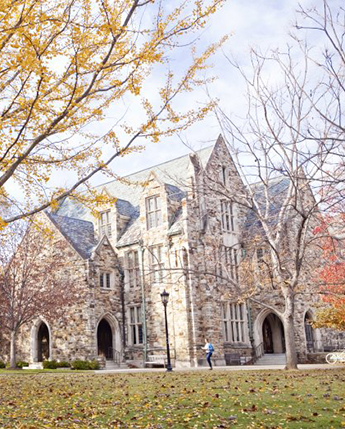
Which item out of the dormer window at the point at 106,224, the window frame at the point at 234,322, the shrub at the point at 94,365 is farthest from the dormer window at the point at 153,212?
the shrub at the point at 94,365

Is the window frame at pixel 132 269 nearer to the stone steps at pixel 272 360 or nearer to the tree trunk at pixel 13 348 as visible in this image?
the tree trunk at pixel 13 348

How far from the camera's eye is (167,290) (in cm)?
2730

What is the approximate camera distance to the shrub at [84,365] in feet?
81.4

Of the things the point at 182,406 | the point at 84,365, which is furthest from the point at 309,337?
the point at 182,406

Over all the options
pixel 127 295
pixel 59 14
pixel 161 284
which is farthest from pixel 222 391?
pixel 127 295

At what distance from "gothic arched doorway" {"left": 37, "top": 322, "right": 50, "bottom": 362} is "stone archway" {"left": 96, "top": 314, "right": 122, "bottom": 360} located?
3328mm

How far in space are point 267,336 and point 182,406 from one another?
24.1 meters

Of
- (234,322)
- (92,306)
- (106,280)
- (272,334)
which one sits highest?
(106,280)

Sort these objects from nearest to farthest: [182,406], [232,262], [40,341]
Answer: [182,406] → [232,262] → [40,341]

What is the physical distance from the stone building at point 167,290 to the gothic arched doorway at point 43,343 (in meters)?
0.06

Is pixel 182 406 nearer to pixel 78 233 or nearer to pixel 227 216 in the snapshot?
pixel 227 216

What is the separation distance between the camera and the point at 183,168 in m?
31.5

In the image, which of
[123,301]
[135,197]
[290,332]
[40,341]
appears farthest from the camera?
[135,197]

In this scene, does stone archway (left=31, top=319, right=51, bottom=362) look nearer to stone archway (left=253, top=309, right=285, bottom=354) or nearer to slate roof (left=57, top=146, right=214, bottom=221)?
slate roof (left=57, top=146, right=214, bottom=221)
